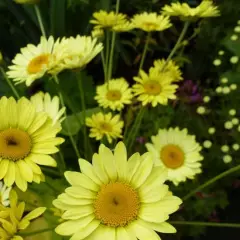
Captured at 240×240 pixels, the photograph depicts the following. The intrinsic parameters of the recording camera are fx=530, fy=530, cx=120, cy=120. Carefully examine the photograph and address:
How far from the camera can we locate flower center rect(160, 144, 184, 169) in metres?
0.80

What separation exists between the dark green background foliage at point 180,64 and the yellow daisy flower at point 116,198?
38 cm

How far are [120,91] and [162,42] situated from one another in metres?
0.54

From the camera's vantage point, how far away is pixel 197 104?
3.66ft

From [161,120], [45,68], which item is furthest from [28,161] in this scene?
[161,120]

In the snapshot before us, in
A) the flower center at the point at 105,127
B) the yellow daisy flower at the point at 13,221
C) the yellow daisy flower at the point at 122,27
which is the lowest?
the yellow daisy flower at the point at 13,221

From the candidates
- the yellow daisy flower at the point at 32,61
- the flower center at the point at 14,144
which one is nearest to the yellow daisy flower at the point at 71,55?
the yellow daisy flower at the point at 32,61

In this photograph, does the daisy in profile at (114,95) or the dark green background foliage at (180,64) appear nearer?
the daisy in profile at (114,95)

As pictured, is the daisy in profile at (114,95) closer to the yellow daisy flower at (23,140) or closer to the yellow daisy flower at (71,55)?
the yellow daisy flower at (71,55)

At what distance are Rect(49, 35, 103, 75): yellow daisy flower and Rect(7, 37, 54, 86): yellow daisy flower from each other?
19 millimetres

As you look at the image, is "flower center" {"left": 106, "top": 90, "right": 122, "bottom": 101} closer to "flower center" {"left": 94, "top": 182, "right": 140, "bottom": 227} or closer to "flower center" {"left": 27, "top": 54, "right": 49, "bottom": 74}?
"flower center" {"left": 27, "top": 54, "right": 49, "bottom": 74}

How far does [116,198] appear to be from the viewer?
500 mm

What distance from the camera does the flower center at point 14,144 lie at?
53 centimetres

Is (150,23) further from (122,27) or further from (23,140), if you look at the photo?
(23,140)

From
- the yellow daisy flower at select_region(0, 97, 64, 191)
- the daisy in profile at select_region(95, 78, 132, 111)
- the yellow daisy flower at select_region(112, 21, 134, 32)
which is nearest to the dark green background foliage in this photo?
the daisy in profile at select_region(95, 78, 132, 111)
